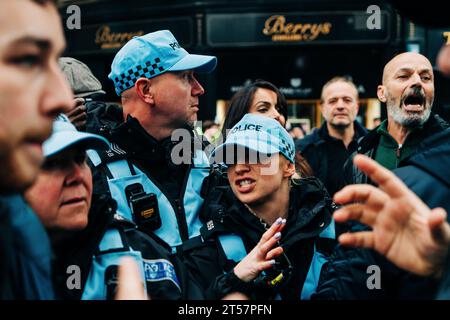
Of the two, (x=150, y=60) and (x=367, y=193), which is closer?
(x=367, y=193)

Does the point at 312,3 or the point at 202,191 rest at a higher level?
the point at 312,3

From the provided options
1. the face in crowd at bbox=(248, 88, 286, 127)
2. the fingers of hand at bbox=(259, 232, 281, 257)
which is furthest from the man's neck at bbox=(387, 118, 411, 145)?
the fingers of hand at bbox=(259, 232, 281, 257)

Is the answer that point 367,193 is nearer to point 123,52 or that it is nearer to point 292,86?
point 123,52

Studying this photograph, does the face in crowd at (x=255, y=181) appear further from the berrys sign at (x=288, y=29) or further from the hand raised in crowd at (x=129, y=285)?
the berrys sign at (x=288, y=29)

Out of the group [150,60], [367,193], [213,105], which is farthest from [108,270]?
[213,105]

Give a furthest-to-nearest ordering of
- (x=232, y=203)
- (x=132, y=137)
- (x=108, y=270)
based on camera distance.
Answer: (x=132, y=137) < (x=232, y=203) < (x=108, y=270)

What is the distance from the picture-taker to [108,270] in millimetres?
2199

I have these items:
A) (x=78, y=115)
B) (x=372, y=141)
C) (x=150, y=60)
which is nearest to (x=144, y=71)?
(x=150, y=60)

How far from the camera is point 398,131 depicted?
14.7 feet

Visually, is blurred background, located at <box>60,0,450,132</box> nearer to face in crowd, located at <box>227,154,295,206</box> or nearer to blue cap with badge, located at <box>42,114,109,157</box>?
face in crowd, located at <box>227,154,295,206</box>

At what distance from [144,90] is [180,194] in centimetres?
75

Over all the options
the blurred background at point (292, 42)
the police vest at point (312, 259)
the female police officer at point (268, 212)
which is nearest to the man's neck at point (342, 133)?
the female police officer at point (268, 212)
